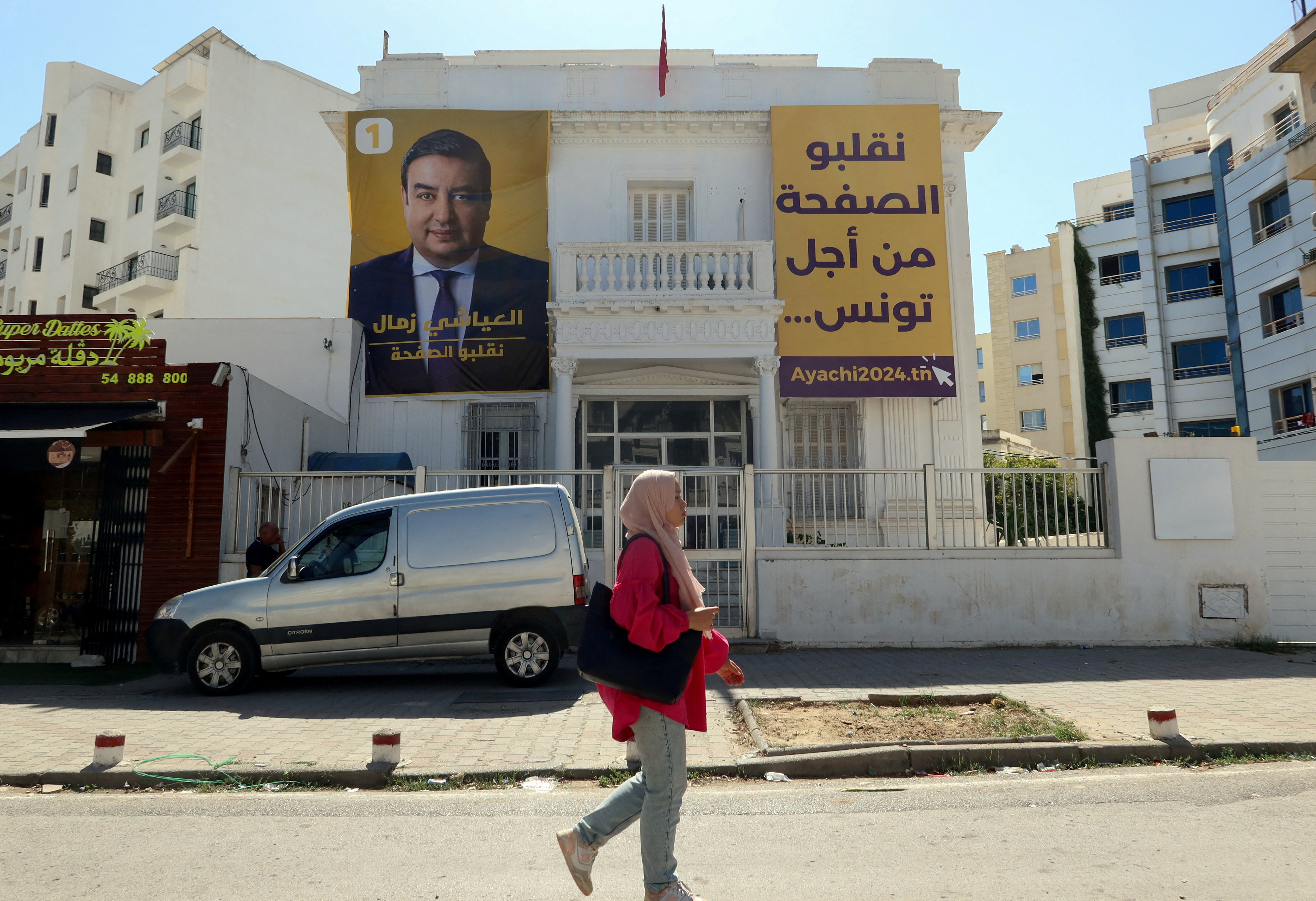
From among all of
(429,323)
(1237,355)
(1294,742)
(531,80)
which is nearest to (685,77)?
(531,80)

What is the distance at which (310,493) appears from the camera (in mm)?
11039

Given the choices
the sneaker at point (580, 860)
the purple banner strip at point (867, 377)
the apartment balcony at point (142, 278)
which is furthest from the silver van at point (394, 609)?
the apartment balcony at point (142, 278)

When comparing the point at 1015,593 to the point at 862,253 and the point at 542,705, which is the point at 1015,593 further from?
the point at 862,253

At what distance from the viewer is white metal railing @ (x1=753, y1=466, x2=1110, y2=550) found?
10969mm

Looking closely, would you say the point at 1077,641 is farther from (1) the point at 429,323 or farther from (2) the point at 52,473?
(2) the point at 52,473

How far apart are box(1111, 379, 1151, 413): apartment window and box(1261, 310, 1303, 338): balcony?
8.13 meters

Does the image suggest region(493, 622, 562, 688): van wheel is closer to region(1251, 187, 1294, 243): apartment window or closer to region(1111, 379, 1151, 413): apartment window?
region(1251, 187, 1294, 243): apartment window

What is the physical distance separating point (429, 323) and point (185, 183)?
2269 centimetres

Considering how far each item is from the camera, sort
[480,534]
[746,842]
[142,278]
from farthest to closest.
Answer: [142,278], [480,534], [746,842]

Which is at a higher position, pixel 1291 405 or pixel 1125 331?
pixel 1125 331

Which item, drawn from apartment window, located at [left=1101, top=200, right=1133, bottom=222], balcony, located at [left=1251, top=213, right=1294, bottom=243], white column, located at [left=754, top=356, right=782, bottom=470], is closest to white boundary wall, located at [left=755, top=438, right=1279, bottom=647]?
white column, located at [left=754, top=356, right=782, bottom=470]

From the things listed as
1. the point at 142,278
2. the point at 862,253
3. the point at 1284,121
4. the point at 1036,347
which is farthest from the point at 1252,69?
the point at 142,278

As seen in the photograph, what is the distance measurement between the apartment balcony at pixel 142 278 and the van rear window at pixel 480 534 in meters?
28.0

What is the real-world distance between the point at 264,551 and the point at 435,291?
7.23m
